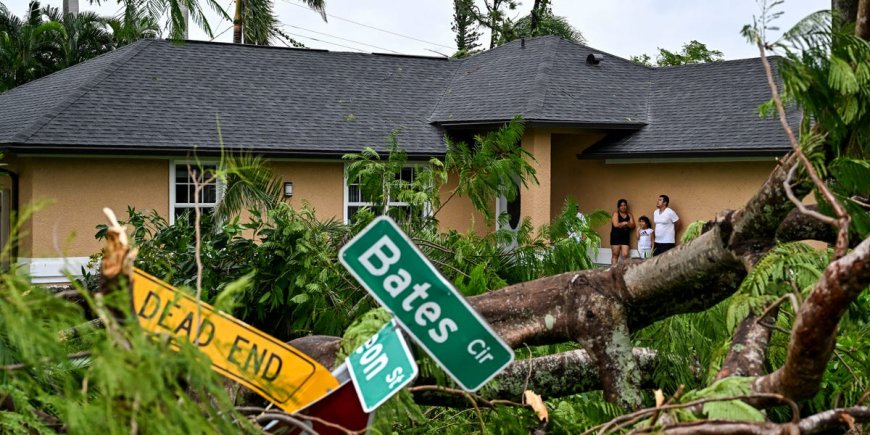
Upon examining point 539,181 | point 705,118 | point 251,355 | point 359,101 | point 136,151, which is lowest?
point 251,355

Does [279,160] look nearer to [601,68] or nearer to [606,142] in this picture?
[606,142]

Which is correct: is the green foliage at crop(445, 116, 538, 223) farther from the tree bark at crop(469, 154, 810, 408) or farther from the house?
the house

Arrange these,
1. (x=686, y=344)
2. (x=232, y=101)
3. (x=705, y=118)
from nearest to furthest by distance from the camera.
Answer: (x=686, y=344) → (x=232, y=101) → (x=705, y=118)

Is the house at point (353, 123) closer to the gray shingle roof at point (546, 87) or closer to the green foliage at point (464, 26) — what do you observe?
the gray shingle roof at point (546, 87)

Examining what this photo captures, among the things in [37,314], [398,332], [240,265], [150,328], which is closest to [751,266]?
[398,332]

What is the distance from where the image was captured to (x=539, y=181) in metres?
18.4

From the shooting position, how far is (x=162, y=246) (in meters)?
9.38

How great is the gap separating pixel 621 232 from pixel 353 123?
18.3 ft

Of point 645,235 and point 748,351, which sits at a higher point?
point 748,351

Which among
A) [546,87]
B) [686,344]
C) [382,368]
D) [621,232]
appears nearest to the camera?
[382,368]

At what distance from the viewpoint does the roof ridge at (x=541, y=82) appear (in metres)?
18.4

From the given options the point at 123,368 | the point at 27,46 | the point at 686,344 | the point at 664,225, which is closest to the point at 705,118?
the point at 664,225

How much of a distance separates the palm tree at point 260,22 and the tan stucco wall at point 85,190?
10.5 metres

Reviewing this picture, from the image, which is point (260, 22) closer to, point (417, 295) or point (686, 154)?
point (686, 154)
